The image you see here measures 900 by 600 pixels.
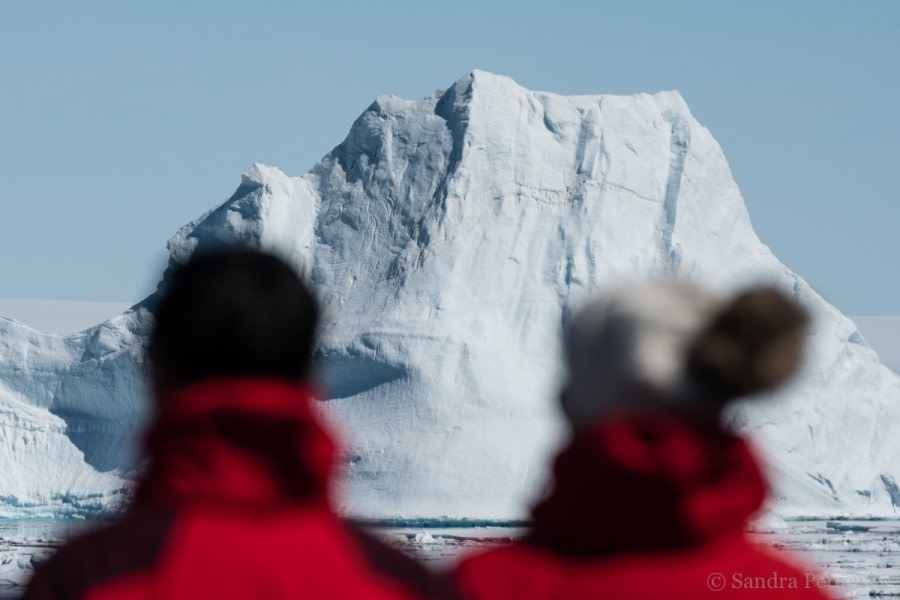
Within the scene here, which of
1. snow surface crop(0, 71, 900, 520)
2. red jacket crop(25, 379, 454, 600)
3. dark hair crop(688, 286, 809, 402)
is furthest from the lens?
snow surface crop(0, 71, 900, 520)

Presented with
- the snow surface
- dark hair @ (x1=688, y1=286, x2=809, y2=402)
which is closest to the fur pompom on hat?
dark hair @ (x1=688, y1=286, x2=809, y2=402)

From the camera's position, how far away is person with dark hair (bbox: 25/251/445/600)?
1.45 metres

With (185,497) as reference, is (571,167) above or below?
above

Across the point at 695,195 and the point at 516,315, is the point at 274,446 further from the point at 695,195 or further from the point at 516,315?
the point at 695,195

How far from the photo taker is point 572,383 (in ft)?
5.61

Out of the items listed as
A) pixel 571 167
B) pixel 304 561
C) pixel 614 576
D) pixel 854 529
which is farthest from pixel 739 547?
pixel 571 167

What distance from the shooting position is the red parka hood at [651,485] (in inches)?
63.0

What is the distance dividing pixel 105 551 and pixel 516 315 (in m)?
34.4

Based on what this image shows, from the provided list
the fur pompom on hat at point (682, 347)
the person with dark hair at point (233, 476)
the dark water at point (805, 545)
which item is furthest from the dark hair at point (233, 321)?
the dark water at point (805, 545)

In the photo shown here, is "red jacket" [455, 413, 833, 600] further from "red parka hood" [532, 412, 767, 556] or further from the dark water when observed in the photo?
the dark water

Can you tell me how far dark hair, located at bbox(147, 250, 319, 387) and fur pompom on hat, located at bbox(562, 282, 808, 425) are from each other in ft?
1.05

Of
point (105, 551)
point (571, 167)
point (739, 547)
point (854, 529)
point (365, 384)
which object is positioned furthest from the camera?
point (571, 167)

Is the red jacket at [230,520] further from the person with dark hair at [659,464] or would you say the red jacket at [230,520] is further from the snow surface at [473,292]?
the snow surface at [473,292]

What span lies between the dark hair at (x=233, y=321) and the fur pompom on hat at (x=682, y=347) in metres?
0.32
